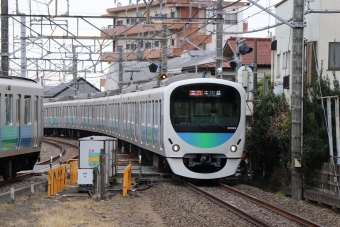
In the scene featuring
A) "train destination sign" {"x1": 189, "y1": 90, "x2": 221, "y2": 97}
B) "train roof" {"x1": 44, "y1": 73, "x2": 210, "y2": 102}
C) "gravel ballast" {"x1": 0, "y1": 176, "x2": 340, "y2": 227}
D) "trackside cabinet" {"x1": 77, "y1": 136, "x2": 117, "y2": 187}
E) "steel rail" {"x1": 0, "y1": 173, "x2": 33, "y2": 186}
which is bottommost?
"gravel ballast" {"x1": 0, "y1": 176, "x2": 340, "y2": 227}

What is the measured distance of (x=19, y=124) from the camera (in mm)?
16484

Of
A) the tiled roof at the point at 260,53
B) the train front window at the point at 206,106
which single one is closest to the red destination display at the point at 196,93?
the train front window at the point at 206,106

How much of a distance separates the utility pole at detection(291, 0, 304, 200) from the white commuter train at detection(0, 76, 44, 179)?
602 cm

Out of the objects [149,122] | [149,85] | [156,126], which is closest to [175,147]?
[156,126]

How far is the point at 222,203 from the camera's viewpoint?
514 inches

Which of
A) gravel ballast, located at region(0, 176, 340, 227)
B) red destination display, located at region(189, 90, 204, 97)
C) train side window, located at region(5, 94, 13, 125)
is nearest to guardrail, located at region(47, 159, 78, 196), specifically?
gravel ballast, located at region(0, 176, 340, 227)

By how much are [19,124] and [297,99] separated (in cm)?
628

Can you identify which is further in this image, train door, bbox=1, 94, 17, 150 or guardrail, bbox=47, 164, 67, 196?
train door, bbox=1, 94, 17, 150

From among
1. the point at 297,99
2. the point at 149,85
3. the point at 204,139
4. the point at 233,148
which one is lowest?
the point at 233,148

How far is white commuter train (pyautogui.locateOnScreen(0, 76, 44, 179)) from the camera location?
1545cm

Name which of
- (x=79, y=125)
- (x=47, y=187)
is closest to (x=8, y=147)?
(x=47, y=187)

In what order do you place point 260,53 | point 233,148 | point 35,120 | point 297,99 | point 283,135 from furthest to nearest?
point 260,53 → point 35,120 → point 283,135 → point 233,148 → point 297,99

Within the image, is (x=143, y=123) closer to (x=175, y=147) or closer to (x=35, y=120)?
(x=35, y=120)

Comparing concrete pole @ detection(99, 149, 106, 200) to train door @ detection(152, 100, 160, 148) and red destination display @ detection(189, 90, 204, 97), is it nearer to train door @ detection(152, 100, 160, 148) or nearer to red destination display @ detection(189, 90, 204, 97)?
red destination display @ detection(189, 90, 204, 97)
